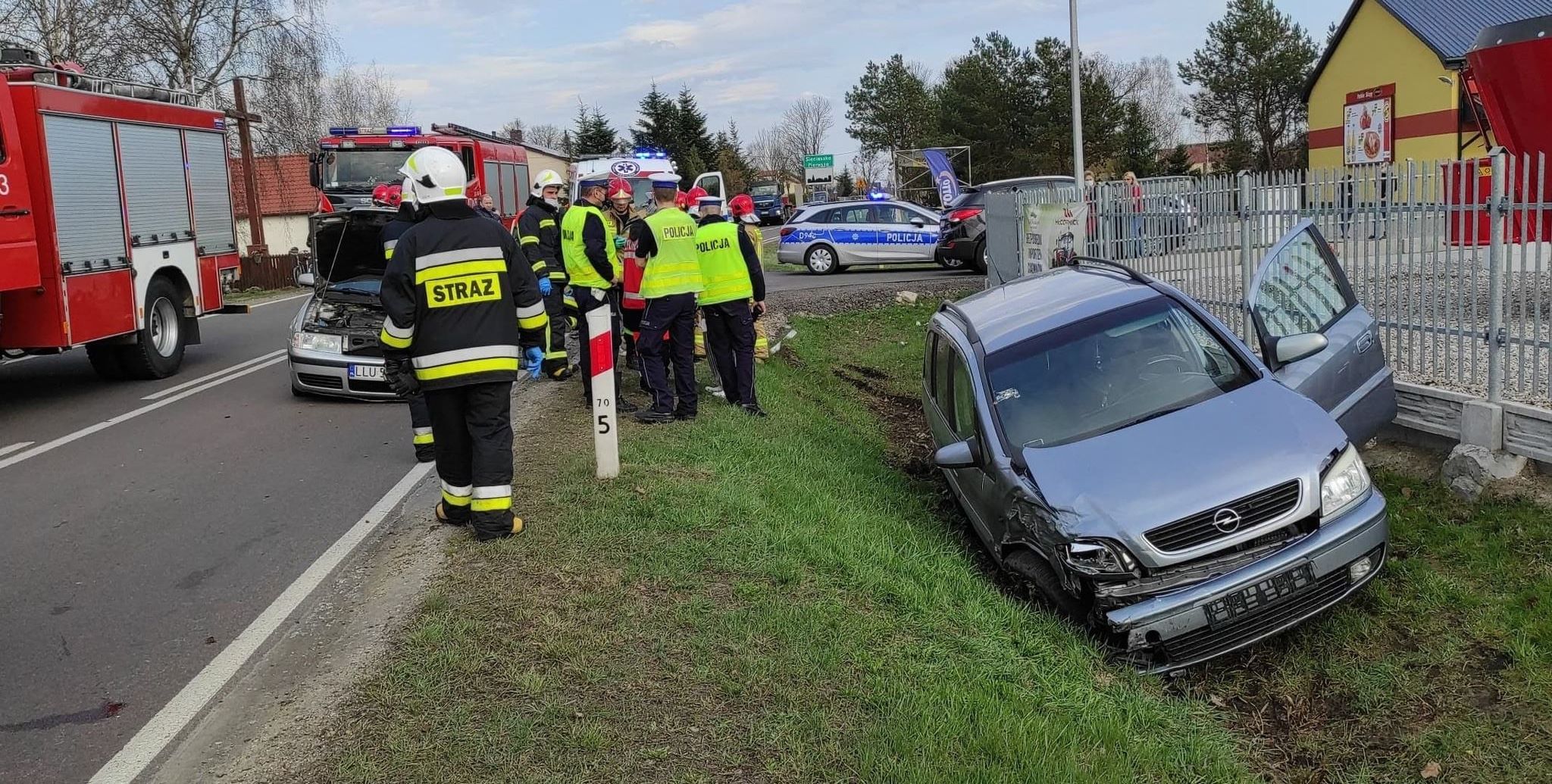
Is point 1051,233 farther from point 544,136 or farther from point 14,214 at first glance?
point 544,136

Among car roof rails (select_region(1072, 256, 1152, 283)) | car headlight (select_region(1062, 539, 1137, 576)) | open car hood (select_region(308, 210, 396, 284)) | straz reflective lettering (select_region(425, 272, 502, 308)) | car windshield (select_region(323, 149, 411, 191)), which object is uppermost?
car windshield (select_region(323, 149, 411, 191))

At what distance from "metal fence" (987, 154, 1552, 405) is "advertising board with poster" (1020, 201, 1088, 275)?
7.98 feet

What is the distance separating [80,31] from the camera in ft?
105

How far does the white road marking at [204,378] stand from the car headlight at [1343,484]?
10277 mm

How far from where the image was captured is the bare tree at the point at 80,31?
30.3 m

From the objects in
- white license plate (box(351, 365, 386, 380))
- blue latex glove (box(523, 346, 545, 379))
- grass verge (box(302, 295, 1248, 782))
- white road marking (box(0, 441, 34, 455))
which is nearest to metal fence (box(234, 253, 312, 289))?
white license plate (box(351, 365, 386, 380))

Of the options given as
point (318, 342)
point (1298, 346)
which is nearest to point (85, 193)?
point (318, 342)

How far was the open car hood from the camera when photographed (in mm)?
11141

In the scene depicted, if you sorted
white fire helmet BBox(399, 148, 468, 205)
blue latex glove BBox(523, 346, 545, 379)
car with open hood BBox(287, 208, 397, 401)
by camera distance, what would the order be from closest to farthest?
white fire helmet BBox(399, 148, 468, 205), blue latex glove BBox(523, 346, 545, 379), car with open hood BBox(287, 208, 397, 401)

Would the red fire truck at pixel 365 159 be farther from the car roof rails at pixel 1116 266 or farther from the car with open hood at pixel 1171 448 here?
the car with open hood at pixel 1171 448

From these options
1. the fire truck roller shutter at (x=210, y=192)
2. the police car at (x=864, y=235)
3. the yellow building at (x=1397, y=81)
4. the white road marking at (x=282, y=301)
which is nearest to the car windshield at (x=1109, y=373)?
the fire truck roller shutter at (x=210, y=192)

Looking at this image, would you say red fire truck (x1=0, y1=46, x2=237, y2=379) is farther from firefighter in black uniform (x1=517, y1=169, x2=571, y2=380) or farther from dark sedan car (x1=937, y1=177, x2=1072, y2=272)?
dark sedan car (x1=937, y1=177, x2=1072, y2=272)

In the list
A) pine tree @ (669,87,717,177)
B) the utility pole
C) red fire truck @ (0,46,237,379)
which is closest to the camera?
red fire truck @ (0,46,237,379)

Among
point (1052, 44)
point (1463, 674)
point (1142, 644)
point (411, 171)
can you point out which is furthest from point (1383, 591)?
point (1052, 44)
